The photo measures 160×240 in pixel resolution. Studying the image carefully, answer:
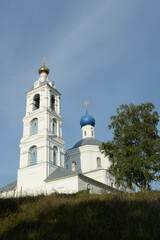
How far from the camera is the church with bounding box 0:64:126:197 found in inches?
1185

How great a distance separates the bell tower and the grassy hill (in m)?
24.1

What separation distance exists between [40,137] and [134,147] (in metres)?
14.7

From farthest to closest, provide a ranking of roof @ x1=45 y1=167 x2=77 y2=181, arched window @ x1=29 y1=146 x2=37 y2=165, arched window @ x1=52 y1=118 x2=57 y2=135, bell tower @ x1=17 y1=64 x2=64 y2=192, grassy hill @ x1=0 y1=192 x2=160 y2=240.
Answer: arched window @ x1=52 y1=118 x2=57 y2=135, arched window @ x1=29 y1=146 x2=37 y2=165, bell tower @ x1=17 y1=64 x2=64 y2=192, roof @ x1=45 y1=167 x2=77 y2=181, grassy hill @ x1=0 y1=192 x2=160 y2=240

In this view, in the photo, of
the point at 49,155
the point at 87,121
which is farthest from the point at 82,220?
the point at 87,121

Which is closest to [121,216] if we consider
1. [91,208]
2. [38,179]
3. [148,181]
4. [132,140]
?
Answer: [91,208]

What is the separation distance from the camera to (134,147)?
22578 mm

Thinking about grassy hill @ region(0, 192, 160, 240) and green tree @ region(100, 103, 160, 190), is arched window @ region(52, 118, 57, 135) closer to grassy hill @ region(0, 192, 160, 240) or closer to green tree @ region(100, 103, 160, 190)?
green tree @ region(100, 103, 160, 190)

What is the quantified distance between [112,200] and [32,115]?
29.8 meters

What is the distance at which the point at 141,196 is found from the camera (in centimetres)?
891

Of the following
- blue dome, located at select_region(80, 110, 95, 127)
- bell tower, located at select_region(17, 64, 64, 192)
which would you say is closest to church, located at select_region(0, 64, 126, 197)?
bell tower, located at select_region(17, 64, 64, 192)

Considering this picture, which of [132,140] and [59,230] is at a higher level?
[132,140]

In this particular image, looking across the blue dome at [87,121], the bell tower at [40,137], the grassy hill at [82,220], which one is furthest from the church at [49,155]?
Answer: the grassy hill at [82,220]

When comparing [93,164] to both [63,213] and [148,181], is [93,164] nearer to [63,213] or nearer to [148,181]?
[148,181]

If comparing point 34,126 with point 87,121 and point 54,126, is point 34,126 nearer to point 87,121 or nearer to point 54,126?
point 54,126
